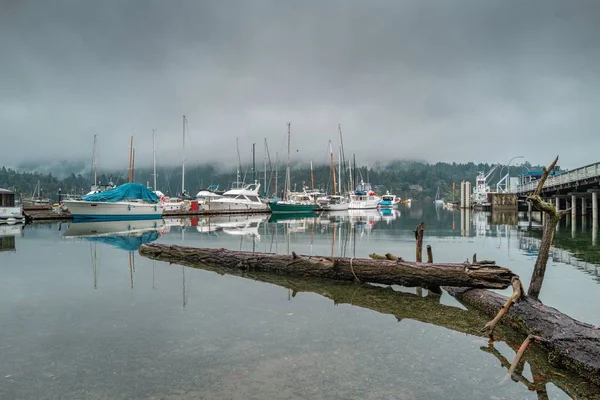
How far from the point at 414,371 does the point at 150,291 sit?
7.74 metres

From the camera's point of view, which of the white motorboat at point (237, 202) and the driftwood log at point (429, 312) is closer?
the driftwood log at point (429, 312)

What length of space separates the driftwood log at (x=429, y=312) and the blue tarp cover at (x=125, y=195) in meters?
37.8

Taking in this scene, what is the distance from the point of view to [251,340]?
7637 mm

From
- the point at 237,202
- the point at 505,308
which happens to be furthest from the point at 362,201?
the point at 505,308

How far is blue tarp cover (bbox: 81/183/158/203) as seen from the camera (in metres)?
48.4

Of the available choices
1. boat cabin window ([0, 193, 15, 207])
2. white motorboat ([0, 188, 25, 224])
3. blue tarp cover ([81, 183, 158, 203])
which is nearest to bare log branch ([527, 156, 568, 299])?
white motorboat ([0, 188, 25, 224])

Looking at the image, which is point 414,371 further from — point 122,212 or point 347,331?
point 122,212

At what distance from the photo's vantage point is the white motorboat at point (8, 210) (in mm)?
40625

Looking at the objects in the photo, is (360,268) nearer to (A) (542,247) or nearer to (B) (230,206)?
(A) (542,247)

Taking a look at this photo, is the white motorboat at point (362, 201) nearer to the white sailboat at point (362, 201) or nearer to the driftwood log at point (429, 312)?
the white sailboat at point (362, 201)

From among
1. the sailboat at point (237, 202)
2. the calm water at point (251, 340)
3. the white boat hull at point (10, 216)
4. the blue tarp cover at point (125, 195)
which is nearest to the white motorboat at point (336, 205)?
the sailboat at point (237, 202)

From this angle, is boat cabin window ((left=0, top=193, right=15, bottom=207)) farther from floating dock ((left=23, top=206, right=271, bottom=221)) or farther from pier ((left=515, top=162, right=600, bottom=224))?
pier ((left=515, top=162, right=600, bottom=224))

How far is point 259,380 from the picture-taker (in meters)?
5.95

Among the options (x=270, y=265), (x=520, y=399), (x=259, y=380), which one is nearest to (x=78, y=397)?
(x=259, y=380)
